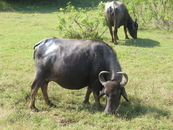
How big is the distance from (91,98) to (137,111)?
1.35 m

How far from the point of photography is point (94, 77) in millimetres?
5902

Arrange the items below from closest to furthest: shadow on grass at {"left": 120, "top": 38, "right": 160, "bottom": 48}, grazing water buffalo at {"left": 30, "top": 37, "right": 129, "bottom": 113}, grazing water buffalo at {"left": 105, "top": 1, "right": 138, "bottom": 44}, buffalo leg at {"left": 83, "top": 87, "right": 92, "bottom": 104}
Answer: grazing water buffalo at {"left": 30, "top": 37, "right": 129, "bottom": 113}, buffalo leg at {"left": 83, "top": 87, "right": 92, "bottom": 104}, grazing water buffalo at {"left": 105, "top": 1, "right": 138, "bottom": 44}, shadow on grass at {"left": 120, "top": 38, "right": 160, "bottom": 48}

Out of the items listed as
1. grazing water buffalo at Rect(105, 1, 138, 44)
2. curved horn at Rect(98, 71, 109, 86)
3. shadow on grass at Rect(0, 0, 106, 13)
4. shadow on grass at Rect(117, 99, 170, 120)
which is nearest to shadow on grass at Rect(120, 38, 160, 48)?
grazing water buffalo at Rect(105, 1, 138, 44)

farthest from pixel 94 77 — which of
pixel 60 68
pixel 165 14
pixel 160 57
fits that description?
pixel 165 14

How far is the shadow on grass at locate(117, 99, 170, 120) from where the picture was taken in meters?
5.75

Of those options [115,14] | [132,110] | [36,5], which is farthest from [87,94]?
[36,5]

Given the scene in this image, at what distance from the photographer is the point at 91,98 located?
6.86 m

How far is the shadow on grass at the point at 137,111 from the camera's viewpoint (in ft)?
18.9

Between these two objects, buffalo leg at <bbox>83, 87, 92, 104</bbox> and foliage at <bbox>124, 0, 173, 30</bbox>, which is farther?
foliage at <bbox>124, 0, 173, 30</bbox>

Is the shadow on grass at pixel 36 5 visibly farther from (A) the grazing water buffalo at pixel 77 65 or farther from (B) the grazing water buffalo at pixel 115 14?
(A) the grazing water buffalo at pixel 77 65

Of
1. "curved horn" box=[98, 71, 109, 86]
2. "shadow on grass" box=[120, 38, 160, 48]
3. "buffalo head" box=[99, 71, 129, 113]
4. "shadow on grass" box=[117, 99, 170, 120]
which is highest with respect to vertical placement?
"curved horn" box=[98, 71, 109, 86]

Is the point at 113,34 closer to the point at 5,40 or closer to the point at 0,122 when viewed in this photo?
the point at 5,40

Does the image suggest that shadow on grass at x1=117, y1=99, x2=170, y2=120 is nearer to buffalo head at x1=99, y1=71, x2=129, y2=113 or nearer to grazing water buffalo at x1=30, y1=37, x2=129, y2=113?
buffalo head at x1=99, y1=71, x2=129, y2=113

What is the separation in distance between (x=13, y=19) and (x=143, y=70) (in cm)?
1457
